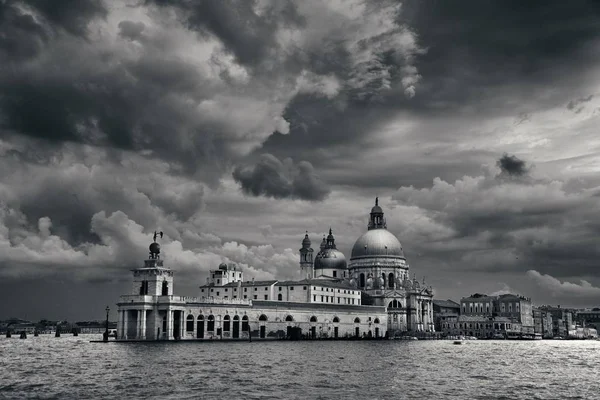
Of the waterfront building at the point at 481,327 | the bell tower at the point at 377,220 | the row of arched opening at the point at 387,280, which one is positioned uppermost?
the bell tower at the point at 377,220

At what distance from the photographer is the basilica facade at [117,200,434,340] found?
95.9 meters

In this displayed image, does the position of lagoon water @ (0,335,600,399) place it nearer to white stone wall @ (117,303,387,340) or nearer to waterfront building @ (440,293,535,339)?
white stone wall @ (117,303,387,340)

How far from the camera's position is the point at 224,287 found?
12600 cm

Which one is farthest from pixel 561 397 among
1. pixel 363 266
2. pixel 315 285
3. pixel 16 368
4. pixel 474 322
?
pixel 474 322

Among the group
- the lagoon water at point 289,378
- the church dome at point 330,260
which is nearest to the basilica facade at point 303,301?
the church dome at point 330,260

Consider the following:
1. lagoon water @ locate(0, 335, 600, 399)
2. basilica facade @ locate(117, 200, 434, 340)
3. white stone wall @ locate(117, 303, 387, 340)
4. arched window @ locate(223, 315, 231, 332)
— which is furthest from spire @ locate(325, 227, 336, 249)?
lagoon water @ locate(0, 335, 600, 399)

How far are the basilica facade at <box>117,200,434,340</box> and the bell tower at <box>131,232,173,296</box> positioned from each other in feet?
0.43

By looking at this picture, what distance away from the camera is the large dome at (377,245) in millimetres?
152125

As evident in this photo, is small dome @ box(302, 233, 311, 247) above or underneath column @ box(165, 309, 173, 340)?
above

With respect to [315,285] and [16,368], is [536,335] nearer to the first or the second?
[315,285]

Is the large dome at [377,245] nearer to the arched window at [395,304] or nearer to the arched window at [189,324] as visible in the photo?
the arched window at [395,304]

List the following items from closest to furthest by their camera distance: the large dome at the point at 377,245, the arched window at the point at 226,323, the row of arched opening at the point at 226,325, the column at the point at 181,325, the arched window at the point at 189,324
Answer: the column at the point at 181,325, the arched window at the point at 189,324, the row of arched opening at the point at 226,325, the arched window at the point at 226,323, the large dome at the point at 377,245

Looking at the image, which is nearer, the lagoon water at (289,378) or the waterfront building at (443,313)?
the lagoon water at (289,378)

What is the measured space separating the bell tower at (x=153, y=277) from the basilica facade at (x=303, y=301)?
5.2 inches
